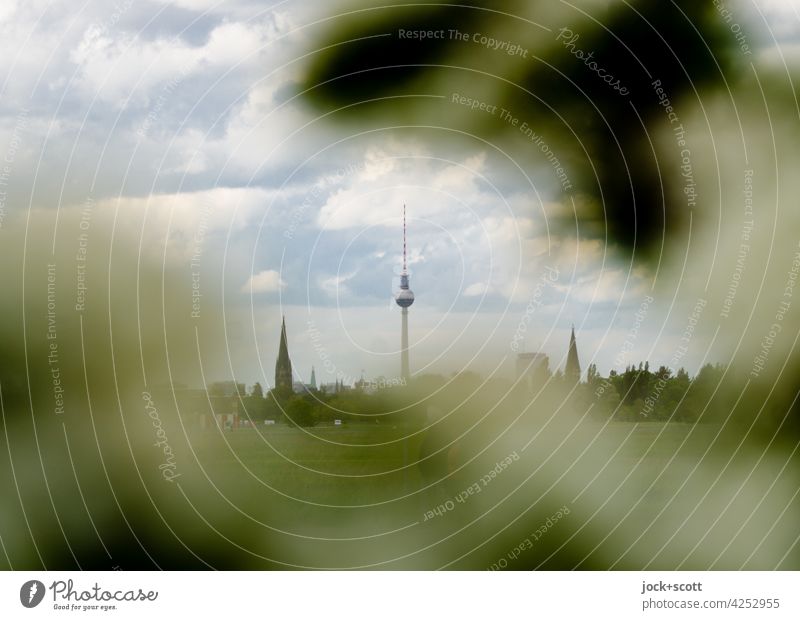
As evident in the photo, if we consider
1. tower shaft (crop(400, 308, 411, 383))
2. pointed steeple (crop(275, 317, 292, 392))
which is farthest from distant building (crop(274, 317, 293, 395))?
tower shaft (crop(400, 308, 411, 383))

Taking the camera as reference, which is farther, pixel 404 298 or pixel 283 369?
pixel 404 298

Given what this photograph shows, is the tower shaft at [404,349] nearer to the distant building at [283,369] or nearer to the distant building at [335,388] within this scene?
the distant building at [335,388]

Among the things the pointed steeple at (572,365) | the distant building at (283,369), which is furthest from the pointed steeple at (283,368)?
the pointed steeple at (572,365)

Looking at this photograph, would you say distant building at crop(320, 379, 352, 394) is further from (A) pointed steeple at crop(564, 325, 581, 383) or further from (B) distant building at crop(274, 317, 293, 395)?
(A) pointed steeple at crop(564, 325, 581, 383)

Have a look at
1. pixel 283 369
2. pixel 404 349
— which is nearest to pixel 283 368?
pixel 283 369

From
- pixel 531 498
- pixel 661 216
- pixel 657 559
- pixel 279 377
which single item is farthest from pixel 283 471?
pixel 661 216

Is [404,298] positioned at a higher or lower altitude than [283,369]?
higher

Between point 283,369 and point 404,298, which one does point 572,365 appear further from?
point 283,369
